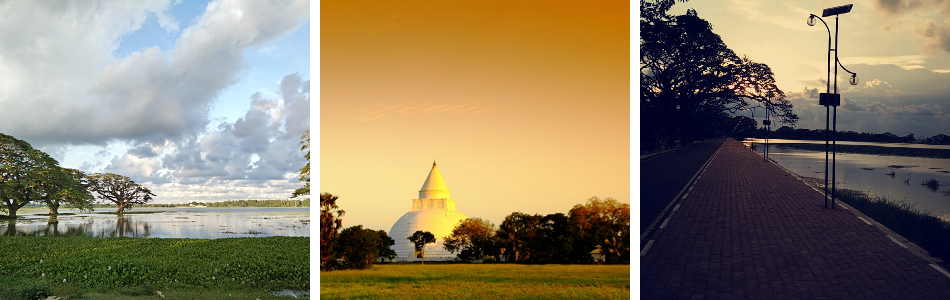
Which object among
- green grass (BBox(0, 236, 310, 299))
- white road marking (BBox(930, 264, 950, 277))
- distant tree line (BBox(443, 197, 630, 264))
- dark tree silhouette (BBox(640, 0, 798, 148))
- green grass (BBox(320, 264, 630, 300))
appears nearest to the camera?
white road marking (BBox(930, 264, 950, 277))

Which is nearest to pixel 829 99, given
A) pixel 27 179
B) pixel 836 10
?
pixel 836 10

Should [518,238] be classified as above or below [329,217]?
below

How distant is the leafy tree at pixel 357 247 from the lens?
24.2 feet

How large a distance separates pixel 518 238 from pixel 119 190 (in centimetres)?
1015

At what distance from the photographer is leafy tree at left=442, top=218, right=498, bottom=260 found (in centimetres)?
759

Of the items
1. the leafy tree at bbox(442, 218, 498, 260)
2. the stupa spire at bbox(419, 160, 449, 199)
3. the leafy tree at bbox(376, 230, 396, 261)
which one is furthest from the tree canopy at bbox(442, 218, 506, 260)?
the leafy tree at bbox(376, 230, 396, 261)

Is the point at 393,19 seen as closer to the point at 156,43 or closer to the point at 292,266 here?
the point at 292,266

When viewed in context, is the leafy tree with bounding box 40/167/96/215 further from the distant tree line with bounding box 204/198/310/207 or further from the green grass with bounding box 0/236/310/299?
the distant tree line with bounding box 204/198/310/207

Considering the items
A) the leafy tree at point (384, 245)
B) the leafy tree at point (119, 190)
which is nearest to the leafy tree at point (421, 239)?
the leafy tree at point (384, 245)

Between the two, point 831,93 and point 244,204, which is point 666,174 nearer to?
point 831,93

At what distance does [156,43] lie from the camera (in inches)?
450

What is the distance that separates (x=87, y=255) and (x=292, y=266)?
408 centimetres

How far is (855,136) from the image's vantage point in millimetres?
6227

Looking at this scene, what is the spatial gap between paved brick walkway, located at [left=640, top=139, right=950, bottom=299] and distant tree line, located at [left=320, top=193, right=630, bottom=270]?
793 millimetres
